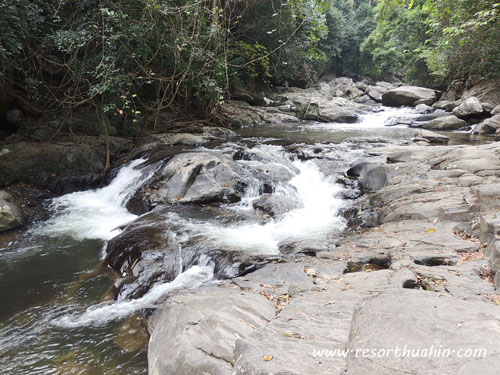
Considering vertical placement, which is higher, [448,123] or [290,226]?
[448,123]

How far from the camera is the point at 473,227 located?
3619mm

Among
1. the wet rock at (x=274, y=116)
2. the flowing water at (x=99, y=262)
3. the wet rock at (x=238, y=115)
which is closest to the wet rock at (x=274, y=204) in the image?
the flowing water at (x=99, y=262)

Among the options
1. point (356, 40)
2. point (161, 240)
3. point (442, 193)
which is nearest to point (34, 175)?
point (161, 240)

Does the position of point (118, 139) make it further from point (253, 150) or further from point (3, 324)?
point (3, 324)

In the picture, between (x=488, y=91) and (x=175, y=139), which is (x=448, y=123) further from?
(x=175, y=139)

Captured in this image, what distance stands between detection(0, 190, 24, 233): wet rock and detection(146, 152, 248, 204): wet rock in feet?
8.18

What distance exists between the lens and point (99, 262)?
4750 mm

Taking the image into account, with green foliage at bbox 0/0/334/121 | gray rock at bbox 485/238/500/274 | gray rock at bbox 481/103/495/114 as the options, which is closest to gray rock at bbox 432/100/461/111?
gray rock at bbox 481/103/495/114

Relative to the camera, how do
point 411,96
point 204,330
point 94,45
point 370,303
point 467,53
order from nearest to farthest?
point 370,303, point 204,330, point 94,45, point 467,53, point 411,96

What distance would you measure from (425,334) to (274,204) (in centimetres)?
465

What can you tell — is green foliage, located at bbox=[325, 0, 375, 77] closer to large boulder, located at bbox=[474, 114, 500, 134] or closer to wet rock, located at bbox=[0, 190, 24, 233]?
large boulder, located at bbox=[474, 114, 500, 134]

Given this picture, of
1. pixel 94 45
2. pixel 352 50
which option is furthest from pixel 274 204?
pixel 352 50

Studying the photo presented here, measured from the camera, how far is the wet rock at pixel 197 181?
6465 mm

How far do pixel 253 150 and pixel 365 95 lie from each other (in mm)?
19446
